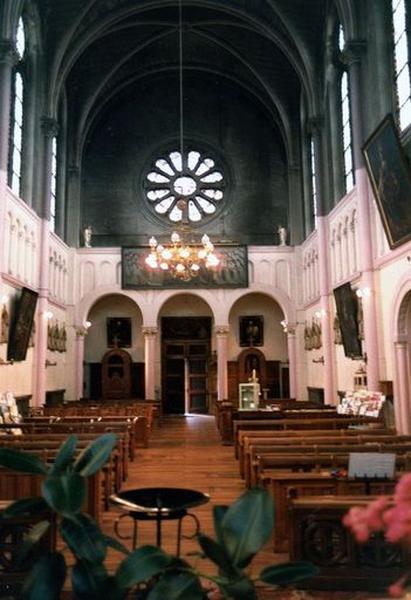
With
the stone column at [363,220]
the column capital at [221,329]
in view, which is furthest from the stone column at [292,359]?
the stone column at [363,220]

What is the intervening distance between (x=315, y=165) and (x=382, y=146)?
8080 millimetres

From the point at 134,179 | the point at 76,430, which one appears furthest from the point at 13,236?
the point at 134,179

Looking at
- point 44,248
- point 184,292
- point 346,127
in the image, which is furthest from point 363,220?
point 44,248

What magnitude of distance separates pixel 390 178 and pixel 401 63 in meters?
3.55

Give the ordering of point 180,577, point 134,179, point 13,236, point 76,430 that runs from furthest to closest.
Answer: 1. point 134,179
2. point 13,236
3. point 76,430
4. point 180,577

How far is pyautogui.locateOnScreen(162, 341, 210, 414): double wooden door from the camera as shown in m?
26.1

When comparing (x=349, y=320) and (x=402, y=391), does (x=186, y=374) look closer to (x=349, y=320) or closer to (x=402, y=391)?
(x=349, y=320)

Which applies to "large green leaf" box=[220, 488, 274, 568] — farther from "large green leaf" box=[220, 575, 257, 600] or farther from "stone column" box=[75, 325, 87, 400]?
"stone column" box=[75, 325, 87, 400]

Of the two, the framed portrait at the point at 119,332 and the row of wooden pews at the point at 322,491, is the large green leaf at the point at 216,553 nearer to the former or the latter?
the row of wooden pews at the point at 322,491

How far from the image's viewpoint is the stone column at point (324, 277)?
18.3 meters

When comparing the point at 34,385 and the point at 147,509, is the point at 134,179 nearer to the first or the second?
the point at 34,385

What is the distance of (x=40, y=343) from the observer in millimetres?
18328

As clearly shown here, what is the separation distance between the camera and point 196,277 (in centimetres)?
2358

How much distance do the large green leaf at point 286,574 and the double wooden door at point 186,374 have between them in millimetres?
24107
